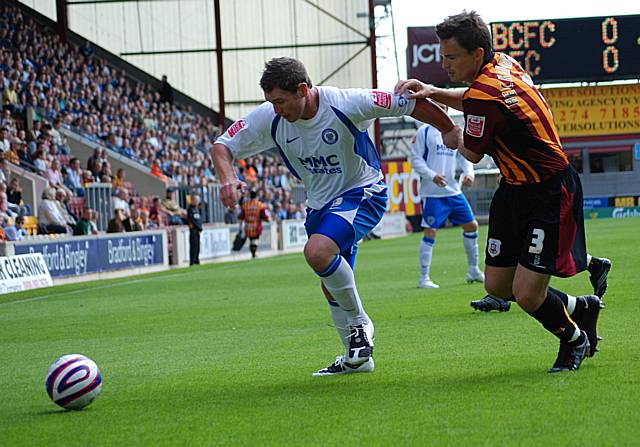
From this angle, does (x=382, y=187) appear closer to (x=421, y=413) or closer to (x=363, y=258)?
(x=421, y=413)

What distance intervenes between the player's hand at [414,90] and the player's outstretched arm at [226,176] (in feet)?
3.75

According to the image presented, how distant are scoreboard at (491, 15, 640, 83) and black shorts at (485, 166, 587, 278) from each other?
Answer: 31.9 metres

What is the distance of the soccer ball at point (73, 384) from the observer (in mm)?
5590

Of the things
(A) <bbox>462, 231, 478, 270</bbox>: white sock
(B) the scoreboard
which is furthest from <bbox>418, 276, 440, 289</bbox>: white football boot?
(B) the scoreboard

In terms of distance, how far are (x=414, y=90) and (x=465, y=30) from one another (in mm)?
707

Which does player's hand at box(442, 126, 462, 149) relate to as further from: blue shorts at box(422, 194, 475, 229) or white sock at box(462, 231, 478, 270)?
blue shorts at box(422, 194, 475, 229)

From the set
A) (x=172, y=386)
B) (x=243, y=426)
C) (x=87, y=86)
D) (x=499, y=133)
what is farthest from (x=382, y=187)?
(x=87, y=86)

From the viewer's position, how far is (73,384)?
18.4 ft

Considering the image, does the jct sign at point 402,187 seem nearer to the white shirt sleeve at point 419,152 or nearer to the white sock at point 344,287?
the white shirt sleeve at point 419,152

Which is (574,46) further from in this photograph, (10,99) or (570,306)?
(570,306)

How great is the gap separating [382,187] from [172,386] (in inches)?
75.8

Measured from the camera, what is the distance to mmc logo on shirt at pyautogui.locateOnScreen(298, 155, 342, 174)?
649cm

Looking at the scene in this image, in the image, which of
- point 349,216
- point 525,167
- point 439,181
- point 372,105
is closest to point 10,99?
point 439,181

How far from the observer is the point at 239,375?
6.64 meters
